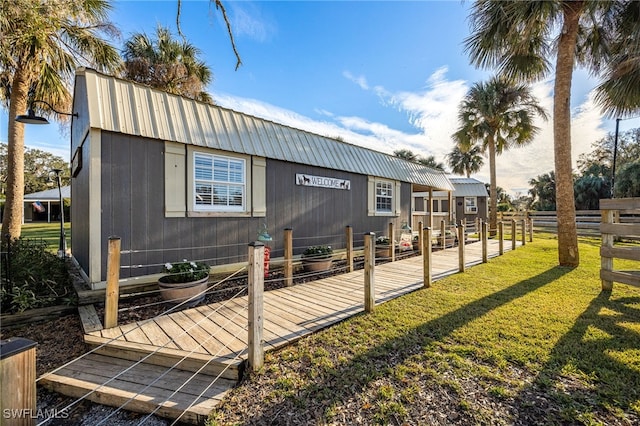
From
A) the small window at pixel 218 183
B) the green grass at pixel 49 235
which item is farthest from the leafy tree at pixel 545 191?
the green grass at pixel 49 235

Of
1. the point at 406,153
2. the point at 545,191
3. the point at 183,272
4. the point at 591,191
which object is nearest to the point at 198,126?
the point at 183,272

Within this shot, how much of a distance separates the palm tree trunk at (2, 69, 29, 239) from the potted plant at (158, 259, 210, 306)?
5791 mm

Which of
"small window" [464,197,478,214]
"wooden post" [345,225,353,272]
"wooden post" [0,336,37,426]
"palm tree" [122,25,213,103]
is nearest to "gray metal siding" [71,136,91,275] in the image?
"wooden post" [0,336,37,426]

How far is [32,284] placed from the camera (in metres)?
4.23

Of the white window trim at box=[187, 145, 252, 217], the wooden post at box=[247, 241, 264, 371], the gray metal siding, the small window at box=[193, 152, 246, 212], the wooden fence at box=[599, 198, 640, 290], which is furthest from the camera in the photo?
the small window at box=[193, 152, 246, 212]

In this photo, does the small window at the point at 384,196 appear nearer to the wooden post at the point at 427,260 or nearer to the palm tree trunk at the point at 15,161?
the wooden post at the point at 427,260

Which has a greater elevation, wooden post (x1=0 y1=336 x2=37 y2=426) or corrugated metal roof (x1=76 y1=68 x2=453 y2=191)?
corrugated metal roof (x1=76 y1=68 x2=453 y2=191)

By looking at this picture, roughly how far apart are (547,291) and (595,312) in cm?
108

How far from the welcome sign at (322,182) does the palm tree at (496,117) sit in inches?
397

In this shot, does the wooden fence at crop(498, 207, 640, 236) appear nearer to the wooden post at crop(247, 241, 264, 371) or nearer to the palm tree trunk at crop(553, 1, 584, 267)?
the palm tree trunk at crop(553, 1, 584, 267)

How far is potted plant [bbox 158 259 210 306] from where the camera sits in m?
4.06

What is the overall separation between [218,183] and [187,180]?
59 cm

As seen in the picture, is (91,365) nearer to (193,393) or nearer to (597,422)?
(193,393)

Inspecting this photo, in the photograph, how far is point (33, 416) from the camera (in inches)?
55.1
